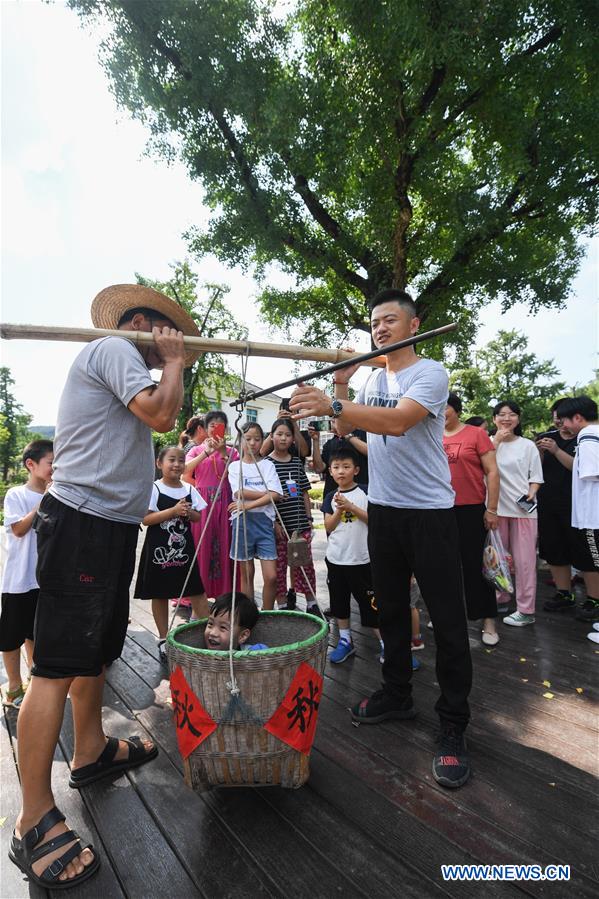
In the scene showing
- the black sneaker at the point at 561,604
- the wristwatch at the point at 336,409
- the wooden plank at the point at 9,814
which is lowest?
the wooden plank at the point at 9,814

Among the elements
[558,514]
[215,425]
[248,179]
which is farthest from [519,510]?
[248,179]

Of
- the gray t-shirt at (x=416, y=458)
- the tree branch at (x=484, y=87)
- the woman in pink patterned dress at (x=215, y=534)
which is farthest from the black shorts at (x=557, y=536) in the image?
the tree branch at (x=484, y=87)

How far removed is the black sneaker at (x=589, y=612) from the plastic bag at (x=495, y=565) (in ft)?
3.59

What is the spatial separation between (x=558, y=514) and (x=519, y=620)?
111cm

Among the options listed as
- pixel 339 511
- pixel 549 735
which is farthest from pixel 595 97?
pixel 549 735

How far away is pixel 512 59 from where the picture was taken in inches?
254

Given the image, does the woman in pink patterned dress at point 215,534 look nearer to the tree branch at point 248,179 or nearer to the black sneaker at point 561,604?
the black sneaker at point 561,604

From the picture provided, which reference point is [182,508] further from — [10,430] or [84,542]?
[10,430]

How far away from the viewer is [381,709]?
7.98ft

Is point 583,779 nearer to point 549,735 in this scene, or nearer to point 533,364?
point 549,735

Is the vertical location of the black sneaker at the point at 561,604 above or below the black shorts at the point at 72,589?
below

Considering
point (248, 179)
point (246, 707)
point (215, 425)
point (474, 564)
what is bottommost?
point (246, 707)

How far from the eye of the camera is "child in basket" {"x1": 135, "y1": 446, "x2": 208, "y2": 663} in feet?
10.5

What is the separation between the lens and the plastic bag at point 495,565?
10.7ft
